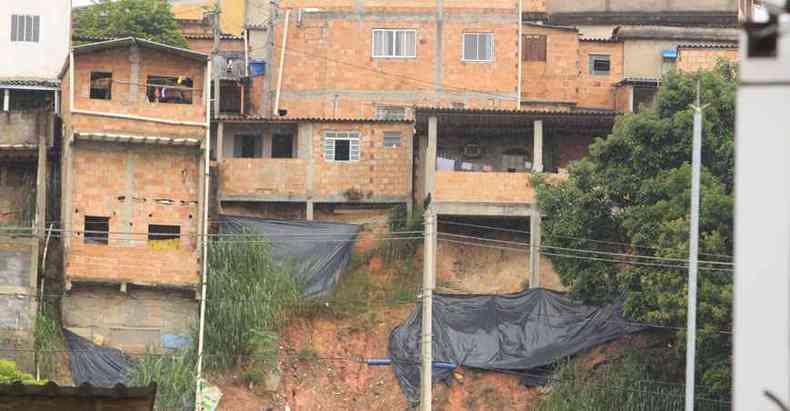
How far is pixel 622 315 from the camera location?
37.1 metres

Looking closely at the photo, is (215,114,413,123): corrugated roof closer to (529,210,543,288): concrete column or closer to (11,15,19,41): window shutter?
(529,210,543,288): concrete column

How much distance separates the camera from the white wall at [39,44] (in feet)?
158

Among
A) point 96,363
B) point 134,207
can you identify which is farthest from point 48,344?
point 134,207

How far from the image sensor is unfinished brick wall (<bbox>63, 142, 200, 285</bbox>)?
1515 inches

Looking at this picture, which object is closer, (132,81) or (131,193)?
(131,193)

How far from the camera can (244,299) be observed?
1502 inches

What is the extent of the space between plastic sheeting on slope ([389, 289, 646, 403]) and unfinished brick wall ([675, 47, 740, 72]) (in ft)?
34.0

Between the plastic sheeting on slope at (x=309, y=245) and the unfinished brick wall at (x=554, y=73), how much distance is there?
367 inches

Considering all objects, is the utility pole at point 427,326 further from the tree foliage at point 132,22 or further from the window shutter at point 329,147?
the tree foliage at point 132,22

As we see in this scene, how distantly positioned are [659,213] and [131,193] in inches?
495

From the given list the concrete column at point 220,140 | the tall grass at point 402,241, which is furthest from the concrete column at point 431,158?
the concrete column at point 220,140

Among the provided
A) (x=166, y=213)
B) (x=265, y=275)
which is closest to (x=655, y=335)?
(x=265, y=275)

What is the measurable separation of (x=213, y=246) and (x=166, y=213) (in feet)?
4.50

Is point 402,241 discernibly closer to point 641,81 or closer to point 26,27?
point 641,81
